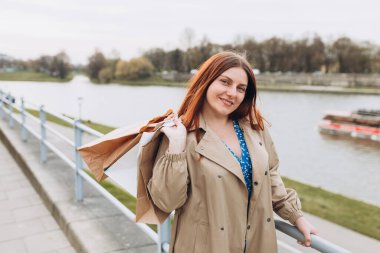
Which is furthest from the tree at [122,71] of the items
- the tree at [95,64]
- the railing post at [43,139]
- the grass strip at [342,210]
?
the railing post at [43,139]

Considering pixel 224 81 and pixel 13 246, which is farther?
pixel 13 246

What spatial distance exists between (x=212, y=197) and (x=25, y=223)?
126 inches

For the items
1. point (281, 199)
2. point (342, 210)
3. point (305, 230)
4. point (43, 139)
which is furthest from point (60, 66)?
point (305, 230)

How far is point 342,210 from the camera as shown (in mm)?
6688

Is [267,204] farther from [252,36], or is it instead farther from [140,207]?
[252,36]

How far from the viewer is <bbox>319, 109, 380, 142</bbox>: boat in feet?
71.8

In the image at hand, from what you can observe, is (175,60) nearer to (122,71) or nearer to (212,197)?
(122,71)

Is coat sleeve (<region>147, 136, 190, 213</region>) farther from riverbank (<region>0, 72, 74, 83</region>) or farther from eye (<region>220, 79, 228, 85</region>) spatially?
riverbank (<region>0, 72, 74, 83</region>)

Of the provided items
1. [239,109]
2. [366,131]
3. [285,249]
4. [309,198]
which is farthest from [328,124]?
[239,109]

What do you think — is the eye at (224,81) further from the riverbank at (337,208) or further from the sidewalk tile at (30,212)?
the riverbank at (337,208)

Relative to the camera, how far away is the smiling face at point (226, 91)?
1.70 m

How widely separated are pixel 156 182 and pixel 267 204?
1.65 ft

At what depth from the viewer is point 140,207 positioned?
67.8 inches

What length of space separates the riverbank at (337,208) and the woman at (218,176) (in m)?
3.52
